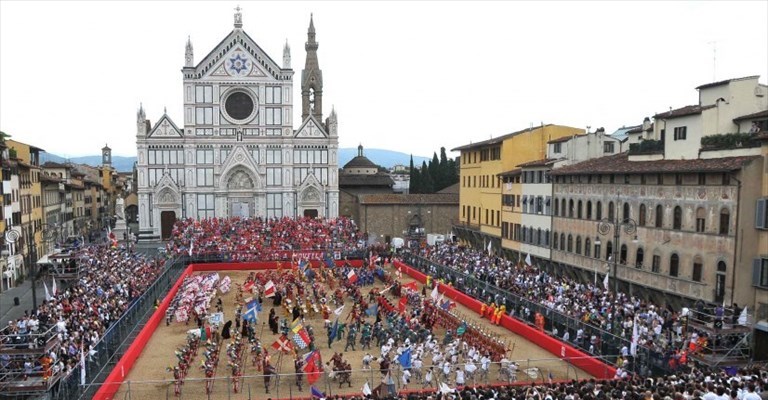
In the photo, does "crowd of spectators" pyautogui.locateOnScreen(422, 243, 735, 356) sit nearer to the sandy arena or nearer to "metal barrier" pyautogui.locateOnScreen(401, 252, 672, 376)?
"metal barrier" pyautogui.locateOnScreen(401, 252, 672, 376)

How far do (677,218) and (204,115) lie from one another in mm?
57122

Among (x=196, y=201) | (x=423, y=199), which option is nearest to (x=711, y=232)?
(x=423, y=199)

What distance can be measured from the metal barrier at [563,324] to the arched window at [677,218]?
27.8ft

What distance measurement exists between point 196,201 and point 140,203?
20.6 feet

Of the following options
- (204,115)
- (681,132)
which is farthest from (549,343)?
(204,115)

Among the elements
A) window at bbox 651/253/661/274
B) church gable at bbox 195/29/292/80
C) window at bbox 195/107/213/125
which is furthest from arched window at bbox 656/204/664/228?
window at bbox 195/107/213/125

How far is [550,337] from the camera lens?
31.9 meters

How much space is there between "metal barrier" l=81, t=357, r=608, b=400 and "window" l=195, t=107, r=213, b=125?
55322 millimetres

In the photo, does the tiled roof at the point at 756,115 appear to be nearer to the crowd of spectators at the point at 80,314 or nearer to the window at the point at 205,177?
the crowd of spectators at the point at 80,314

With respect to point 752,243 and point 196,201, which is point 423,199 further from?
point 752,243

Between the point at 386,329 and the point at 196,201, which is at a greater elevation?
the point at 196,201

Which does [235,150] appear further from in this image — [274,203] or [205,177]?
[274,203]

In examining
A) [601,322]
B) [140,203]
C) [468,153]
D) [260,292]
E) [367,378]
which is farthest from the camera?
[140,203]

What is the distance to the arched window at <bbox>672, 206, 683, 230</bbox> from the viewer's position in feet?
116
